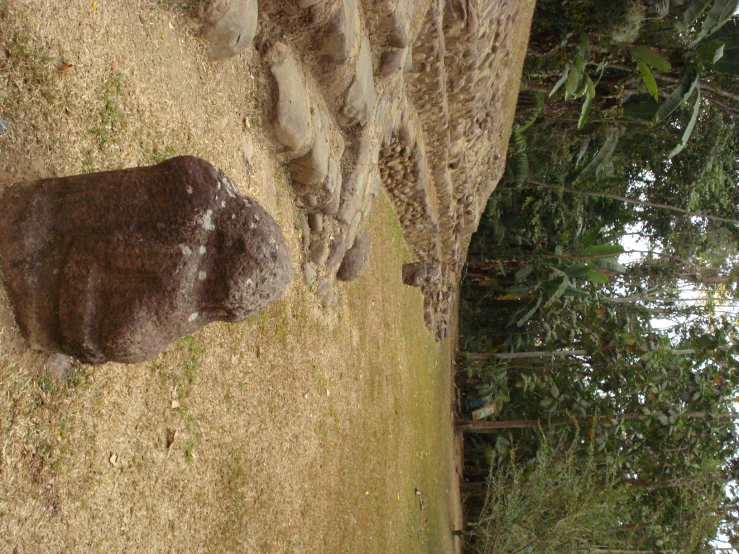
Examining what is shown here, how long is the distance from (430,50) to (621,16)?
16.5 ft

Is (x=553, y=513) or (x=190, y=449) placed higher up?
(x=190, y=449)

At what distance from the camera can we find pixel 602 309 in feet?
40.4

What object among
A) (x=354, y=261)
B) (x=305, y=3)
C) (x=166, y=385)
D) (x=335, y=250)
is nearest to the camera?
(x=166, y=385)

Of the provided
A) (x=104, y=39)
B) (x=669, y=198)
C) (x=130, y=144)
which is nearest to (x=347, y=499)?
(x=130, y=144)

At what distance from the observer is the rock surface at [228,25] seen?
278cm

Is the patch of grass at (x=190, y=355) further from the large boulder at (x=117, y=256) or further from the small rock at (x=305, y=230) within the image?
the small rock at (x=305, y=230)

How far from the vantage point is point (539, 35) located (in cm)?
972

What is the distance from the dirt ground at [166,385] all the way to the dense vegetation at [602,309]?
511 cm

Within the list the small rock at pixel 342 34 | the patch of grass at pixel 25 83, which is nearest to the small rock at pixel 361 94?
the small rock at pixel 342 34

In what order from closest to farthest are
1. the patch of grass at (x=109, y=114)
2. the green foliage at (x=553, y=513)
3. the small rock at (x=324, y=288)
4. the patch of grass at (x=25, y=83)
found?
the patch of grass at (x=25, y=83)
the patch of grass at (x=109, y=114)
the small rock at (x=324, y=288)
the green foliage at (x=553, y=513)

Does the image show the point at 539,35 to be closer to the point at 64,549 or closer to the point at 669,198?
the point at 669,198

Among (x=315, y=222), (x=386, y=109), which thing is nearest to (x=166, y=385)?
(x=315, y=222)

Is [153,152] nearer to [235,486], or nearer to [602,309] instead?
[235,486]

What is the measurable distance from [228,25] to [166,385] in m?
1.78
